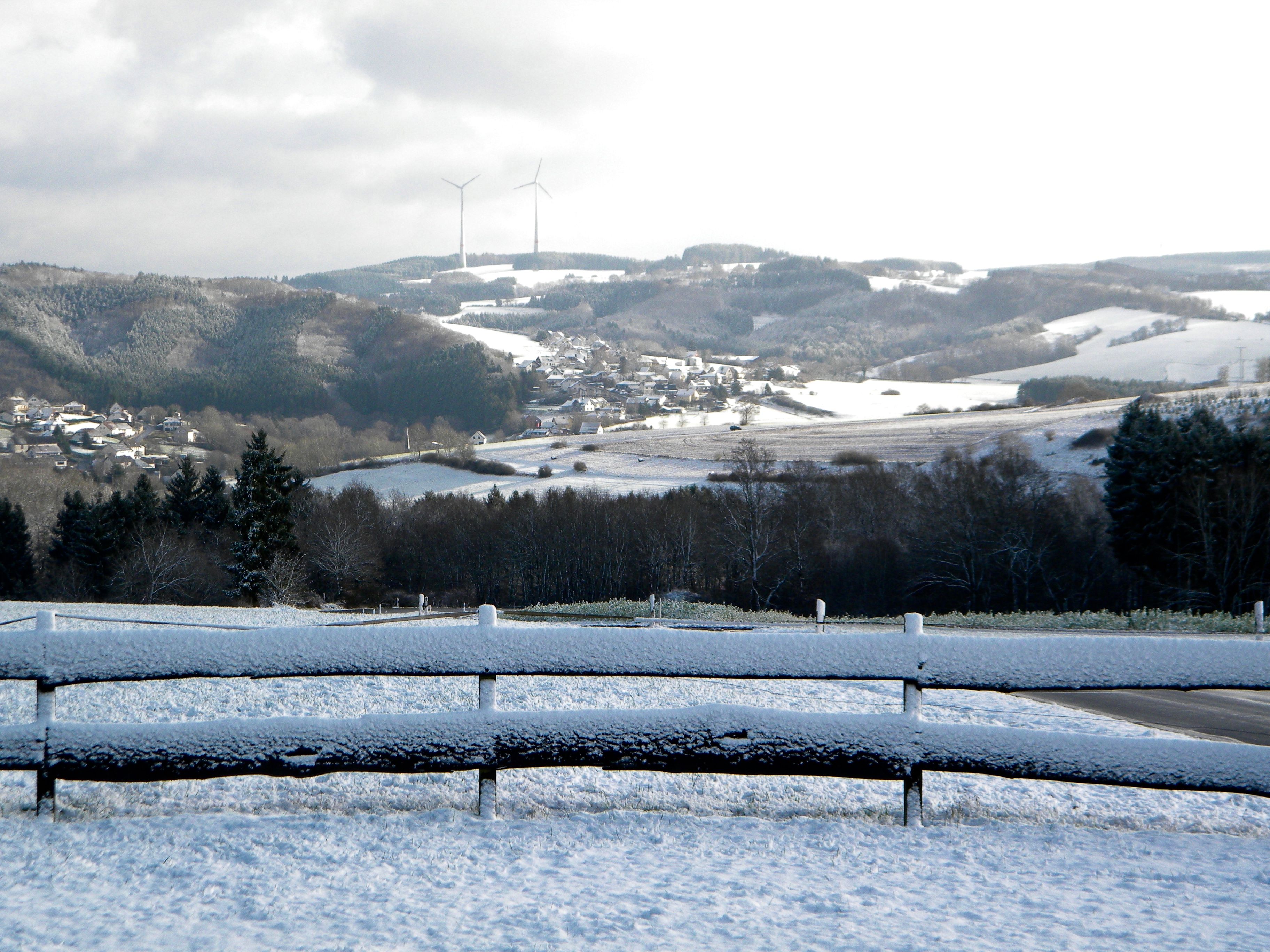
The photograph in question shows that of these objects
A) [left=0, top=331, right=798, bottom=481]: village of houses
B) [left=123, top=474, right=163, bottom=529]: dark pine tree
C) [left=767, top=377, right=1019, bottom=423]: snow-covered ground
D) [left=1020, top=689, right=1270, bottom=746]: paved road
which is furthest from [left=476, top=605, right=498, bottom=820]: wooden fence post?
[left=767, top=377, right=1019, bottom=423]: snow-covered ground

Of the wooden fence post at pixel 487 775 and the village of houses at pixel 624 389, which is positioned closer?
the wooden fence post at pixel 487 775

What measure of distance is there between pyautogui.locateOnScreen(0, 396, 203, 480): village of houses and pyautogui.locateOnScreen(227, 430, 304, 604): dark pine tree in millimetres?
59441

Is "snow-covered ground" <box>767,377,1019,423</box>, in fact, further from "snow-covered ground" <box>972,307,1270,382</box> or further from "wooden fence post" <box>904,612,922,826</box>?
"wooden fence post" <box>904,612,922,826</box>

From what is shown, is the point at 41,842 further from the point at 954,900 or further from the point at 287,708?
the point at 954,900

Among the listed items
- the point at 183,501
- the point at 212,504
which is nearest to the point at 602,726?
the point at 212,504

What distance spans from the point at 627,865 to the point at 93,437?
13952 cm

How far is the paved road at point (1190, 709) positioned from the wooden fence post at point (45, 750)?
8.44 meters

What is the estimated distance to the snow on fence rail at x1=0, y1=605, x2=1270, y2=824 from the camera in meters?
5.11

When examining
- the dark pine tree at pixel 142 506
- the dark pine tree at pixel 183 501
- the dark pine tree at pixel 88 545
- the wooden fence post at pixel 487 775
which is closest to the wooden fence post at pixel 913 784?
the wooden fence post at pixel 487 775

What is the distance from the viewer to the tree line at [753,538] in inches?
1581

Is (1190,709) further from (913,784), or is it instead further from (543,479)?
(543,479)

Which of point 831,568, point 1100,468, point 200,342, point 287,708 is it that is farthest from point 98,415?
point 287,708

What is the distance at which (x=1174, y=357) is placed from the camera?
130 metres

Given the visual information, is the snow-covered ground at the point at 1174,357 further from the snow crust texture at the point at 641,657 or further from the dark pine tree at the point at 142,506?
the snow crust texture at the point at 641,657
